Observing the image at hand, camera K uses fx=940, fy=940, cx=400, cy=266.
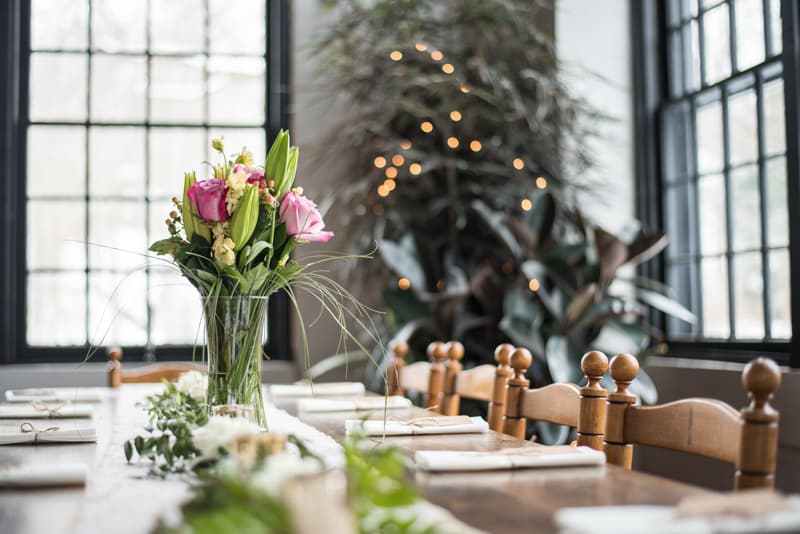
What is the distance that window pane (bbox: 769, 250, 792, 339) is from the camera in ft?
11.6

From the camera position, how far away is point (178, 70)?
4805mm

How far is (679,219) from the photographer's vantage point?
423 centimetres

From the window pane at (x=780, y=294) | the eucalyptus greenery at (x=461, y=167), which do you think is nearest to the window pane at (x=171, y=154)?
the eucalyptus greenery at (x=461, y=167)

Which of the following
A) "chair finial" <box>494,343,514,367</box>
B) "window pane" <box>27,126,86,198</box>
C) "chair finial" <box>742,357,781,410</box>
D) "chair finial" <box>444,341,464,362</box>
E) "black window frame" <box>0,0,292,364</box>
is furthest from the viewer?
"window pane" <box>27,126,86,198</box>

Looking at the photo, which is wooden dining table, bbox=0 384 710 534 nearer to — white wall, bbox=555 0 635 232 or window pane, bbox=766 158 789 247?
window pane, bbox=766 158 789 247

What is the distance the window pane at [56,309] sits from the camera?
464 centimetres

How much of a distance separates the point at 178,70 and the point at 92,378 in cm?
161

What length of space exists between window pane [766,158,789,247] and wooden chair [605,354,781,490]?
218cm

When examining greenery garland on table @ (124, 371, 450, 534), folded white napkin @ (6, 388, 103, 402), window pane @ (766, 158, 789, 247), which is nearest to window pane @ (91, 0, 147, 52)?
folded white napkin @ (6, 388, 103, 402)

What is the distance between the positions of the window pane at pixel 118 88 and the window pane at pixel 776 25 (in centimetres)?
297

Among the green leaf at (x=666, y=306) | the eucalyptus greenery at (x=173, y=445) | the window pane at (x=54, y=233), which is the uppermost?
the window pane at (x=54, y=233)

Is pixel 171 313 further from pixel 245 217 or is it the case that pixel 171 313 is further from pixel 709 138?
pixel 245 217

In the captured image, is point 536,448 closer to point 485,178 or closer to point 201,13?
point 485,178

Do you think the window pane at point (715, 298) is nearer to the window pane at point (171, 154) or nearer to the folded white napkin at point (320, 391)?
the folded white napkin at point (320, 391)
